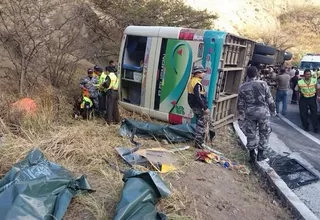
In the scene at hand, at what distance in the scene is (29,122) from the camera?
20.2 ft

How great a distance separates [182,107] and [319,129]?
410 cm

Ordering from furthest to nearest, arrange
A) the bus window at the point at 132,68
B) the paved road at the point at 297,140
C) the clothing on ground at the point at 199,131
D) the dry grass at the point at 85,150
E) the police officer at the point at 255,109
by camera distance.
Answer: the bus window at the point at 132,68
the paved road at the point at 297,140
the clothing on ground at the point at 199,131
the police officer at the point at 255,109
the dry grass at the point at 85,150

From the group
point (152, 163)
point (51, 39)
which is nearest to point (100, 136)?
point (152, 163)

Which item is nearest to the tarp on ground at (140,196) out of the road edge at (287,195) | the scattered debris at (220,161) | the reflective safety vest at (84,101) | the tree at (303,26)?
the road edge at (287,195)

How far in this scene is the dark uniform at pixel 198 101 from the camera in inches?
242

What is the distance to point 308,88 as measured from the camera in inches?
365

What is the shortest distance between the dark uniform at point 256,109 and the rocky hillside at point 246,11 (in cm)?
2692

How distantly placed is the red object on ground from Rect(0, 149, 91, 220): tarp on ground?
256 cm

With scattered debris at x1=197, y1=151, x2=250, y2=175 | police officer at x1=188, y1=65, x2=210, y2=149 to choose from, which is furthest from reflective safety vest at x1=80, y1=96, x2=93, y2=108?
scattered debris at x1=197, y1=151, x2=250, y2=175

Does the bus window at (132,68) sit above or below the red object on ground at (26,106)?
above

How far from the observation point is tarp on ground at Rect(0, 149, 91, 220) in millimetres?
3084

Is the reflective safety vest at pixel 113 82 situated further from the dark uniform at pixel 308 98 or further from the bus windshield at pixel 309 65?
the bus windshield at pixel 309 65

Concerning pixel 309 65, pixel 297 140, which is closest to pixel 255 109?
pixel 297 140

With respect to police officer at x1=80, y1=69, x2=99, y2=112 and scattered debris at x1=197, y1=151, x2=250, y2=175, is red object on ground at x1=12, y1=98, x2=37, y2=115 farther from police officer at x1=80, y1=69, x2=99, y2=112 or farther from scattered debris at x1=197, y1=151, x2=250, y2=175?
scattered debris at x1=197, y1=151, x2=250, y2=175
